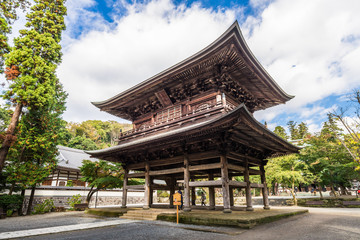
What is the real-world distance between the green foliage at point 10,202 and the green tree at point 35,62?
2.41 metres

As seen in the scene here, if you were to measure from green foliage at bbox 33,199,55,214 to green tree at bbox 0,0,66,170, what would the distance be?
16.4 feet

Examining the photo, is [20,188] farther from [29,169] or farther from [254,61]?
[254,61]

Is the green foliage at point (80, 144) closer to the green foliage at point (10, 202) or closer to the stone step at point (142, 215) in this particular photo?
the green foliage at point (10, 202)

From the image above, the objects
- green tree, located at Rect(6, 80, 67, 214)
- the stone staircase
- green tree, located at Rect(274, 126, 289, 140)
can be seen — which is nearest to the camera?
the stone staircase

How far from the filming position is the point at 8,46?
15.1 m

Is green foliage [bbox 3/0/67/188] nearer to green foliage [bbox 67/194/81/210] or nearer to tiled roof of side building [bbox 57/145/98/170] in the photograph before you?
green foliage [bbox 67/194/81/210]

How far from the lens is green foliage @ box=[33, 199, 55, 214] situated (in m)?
15.8

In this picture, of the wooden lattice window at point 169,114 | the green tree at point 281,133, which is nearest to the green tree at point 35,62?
the wooden lattice window at point 169,114

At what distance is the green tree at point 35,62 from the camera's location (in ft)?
47.0

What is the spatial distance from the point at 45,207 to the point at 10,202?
3.48m

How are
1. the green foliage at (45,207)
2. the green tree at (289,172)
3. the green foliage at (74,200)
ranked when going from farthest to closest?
the green tree at (289,172)
the green foliage at (74,200)
the green foliage at (45,207)

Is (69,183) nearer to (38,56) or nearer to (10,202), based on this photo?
(10,202)

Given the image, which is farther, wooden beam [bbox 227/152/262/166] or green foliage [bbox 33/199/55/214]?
green foliage [bbox 33/199/55/214]

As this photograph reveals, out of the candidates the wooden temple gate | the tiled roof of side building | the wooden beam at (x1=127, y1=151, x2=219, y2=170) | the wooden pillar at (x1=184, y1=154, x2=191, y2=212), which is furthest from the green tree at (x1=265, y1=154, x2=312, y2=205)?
the tiled roof of side building
